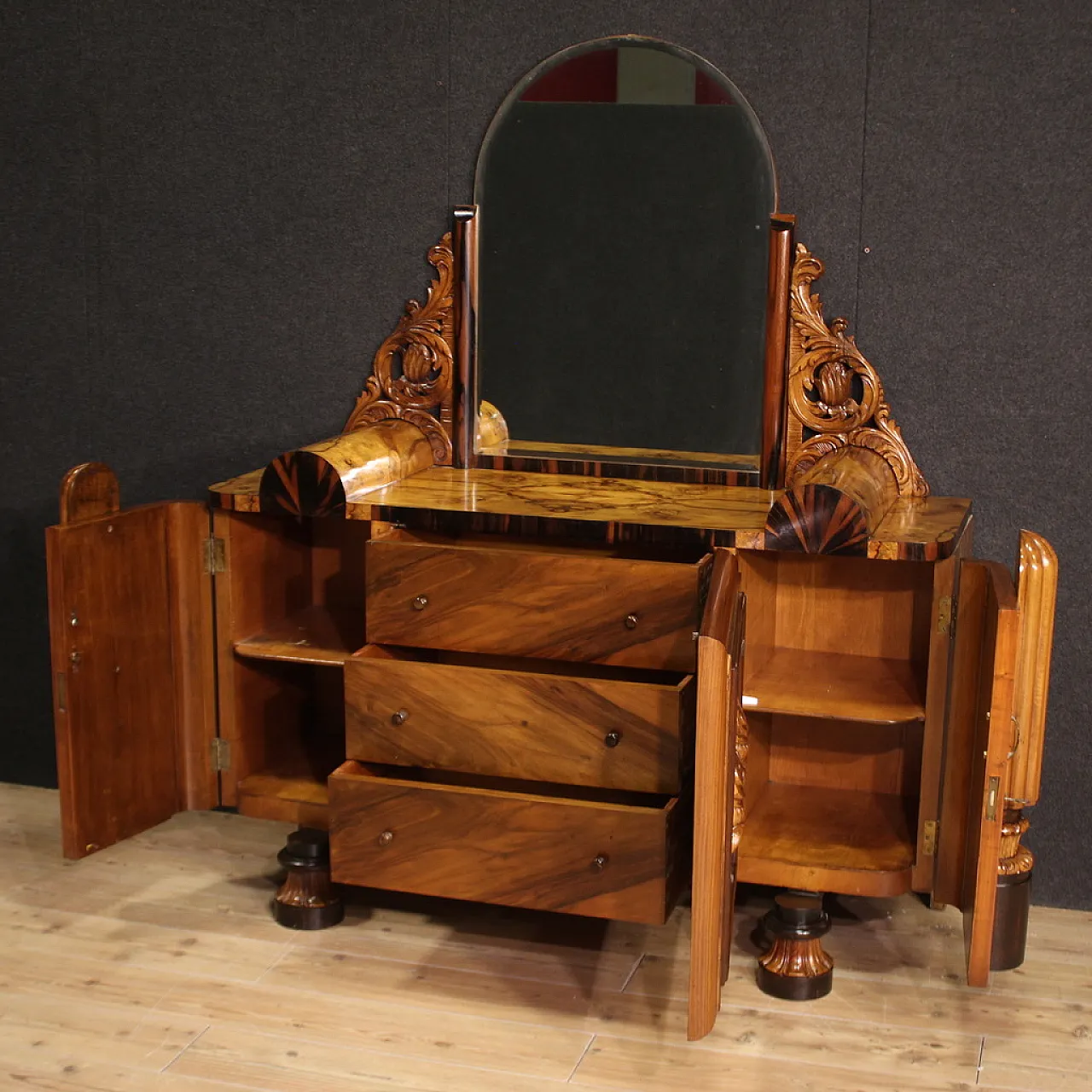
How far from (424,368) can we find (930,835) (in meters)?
1.32

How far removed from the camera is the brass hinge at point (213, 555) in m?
2.60

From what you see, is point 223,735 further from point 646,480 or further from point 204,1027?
point 646,480

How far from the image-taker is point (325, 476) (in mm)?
2426

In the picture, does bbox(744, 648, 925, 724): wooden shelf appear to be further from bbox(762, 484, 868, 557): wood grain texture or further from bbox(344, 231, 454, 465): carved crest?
bbox(344, 231, 454, 465): carved crest

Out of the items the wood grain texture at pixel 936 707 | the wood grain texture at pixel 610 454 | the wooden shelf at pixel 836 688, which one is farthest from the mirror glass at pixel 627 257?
the wood grain texture at pixel 936 707

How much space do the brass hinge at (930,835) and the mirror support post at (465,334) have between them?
1.11 meters

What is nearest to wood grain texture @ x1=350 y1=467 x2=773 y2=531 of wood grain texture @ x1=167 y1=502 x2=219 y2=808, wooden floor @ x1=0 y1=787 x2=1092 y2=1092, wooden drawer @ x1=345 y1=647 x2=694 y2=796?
wooden drawer @ x1=345 y1=647 x2=694 y2=796

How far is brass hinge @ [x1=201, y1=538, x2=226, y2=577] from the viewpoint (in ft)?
8.52

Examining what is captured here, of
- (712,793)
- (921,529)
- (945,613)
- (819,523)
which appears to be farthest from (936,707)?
(712,793)

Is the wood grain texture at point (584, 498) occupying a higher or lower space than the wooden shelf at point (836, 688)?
higher

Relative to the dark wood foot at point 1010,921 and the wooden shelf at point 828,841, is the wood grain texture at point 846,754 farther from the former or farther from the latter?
the dark wood foot at point 1010,921

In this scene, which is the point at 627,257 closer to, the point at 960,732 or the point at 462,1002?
the point at 960,732

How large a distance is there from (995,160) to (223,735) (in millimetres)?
1777

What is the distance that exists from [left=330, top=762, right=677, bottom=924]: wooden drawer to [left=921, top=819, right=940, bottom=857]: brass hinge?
0.43 meters
